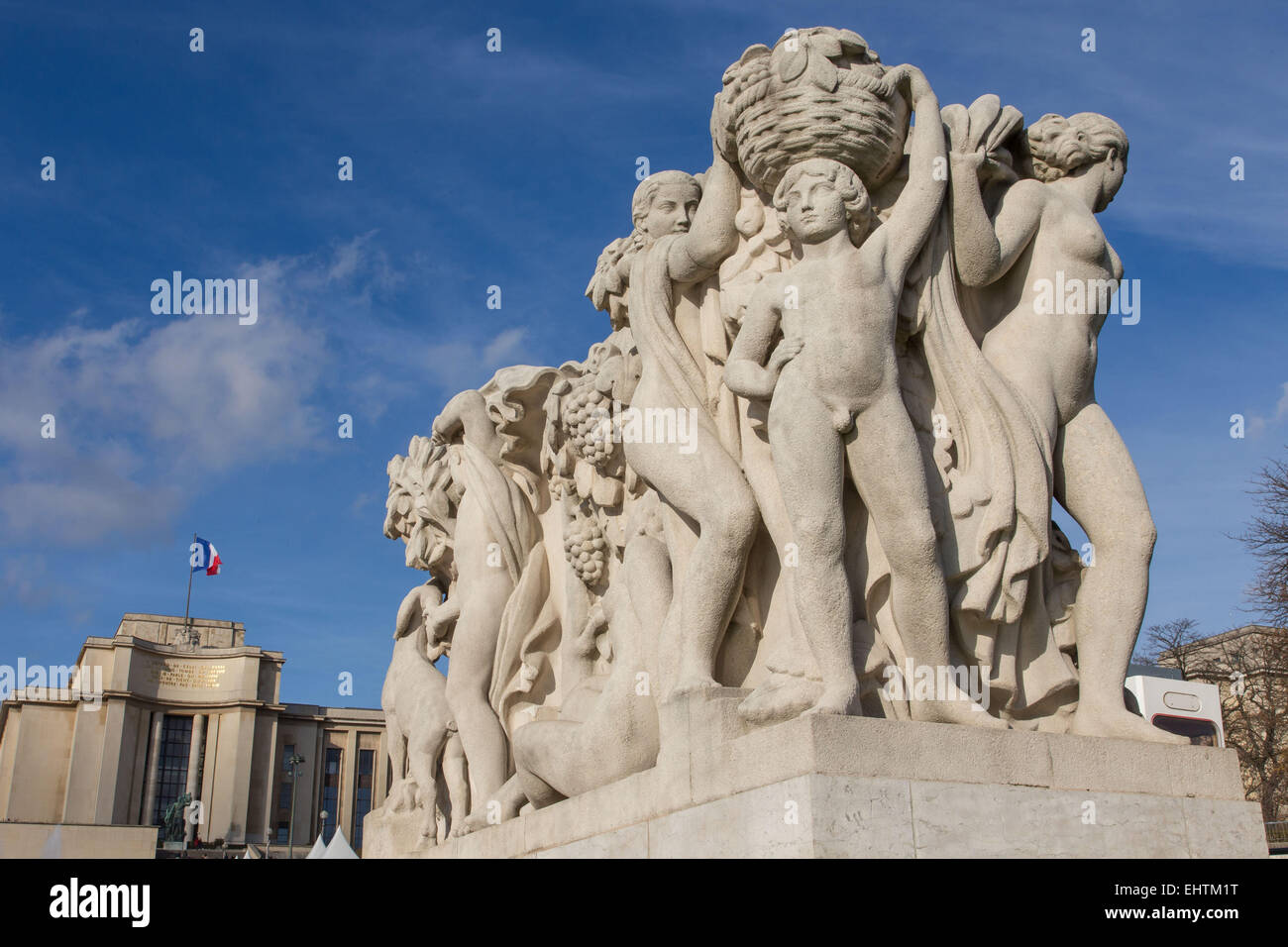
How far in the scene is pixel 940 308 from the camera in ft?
20.0

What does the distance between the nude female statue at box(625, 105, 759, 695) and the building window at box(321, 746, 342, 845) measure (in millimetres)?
55536

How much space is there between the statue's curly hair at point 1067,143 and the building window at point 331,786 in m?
56.7

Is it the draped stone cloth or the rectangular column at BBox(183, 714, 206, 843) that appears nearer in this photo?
the draped stone cloth

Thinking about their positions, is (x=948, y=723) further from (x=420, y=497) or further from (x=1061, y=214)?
(x=420, y=497)

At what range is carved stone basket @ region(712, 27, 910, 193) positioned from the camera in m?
6.00

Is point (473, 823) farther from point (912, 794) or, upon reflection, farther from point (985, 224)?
point (985, 224)

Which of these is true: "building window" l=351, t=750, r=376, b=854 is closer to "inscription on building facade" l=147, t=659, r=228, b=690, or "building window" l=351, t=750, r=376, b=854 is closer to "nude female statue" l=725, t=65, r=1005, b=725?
"inscription on building facade" l=147, t=659, r=228, b=690

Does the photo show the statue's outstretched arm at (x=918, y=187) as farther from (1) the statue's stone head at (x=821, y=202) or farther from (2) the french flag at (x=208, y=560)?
(2) the french flag at (x=208, y=560)

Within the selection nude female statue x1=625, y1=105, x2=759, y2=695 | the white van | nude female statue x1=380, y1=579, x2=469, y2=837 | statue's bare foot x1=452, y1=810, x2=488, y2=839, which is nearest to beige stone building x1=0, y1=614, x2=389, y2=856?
the white van

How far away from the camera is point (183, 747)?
6275 cm

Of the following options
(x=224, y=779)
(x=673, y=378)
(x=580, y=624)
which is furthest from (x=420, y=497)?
(x=224, y=779)

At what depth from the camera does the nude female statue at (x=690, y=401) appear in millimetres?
6055
